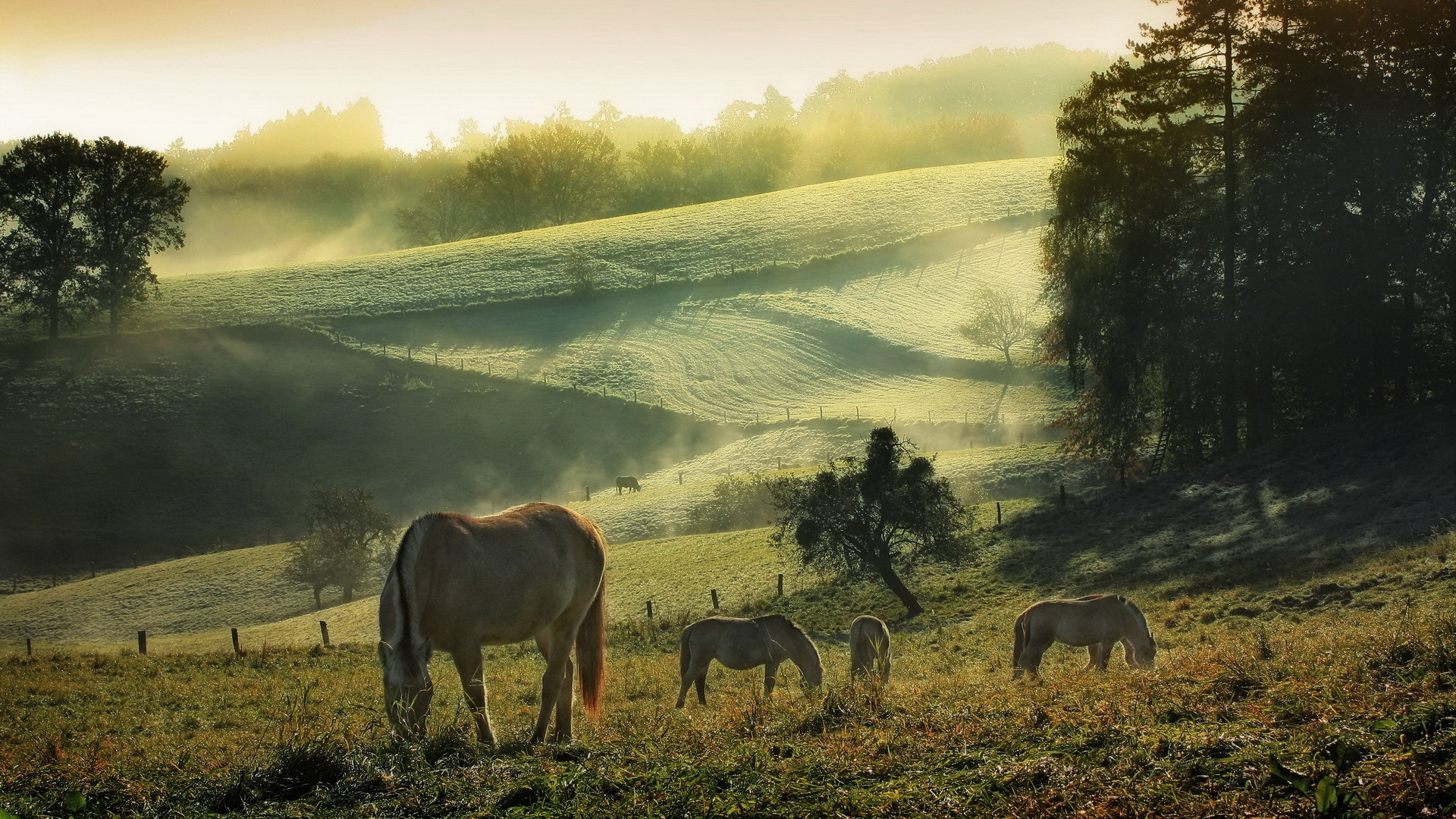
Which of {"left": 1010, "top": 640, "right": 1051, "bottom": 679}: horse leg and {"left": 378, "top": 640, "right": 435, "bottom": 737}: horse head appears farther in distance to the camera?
{"left": 1010, "top": 640, "right": 1051, "bottom": 679}: horse leg

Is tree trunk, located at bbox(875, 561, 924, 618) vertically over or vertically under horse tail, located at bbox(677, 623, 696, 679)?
under

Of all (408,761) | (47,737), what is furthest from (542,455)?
(408,761)

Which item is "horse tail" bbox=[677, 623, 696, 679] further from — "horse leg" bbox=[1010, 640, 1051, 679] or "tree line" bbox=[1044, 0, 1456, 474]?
"tree line" bbox=[1044, 0, 1456, 474]

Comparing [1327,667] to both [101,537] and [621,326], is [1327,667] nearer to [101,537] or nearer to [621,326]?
[101,537]

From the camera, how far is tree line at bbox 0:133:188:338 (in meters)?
71.9

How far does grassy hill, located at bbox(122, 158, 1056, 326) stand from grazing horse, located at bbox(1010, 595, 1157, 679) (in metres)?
75.3

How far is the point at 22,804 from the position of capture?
19.3 feet

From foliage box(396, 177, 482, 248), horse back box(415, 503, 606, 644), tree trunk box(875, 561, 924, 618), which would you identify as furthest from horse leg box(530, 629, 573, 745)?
foliage box(396, 177, 482, 248)

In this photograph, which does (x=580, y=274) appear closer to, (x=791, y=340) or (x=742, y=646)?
(x=791, y=340)

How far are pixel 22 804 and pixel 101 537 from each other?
196ft

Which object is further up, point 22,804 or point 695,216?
point 695,216

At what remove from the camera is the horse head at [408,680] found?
24.1 ft

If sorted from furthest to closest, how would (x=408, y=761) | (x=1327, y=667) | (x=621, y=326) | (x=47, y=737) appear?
(x=621, y=326) → (x=47, y=737) → (x=1327, y=667) → (x=408, y=761)

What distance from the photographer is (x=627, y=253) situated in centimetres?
9469
